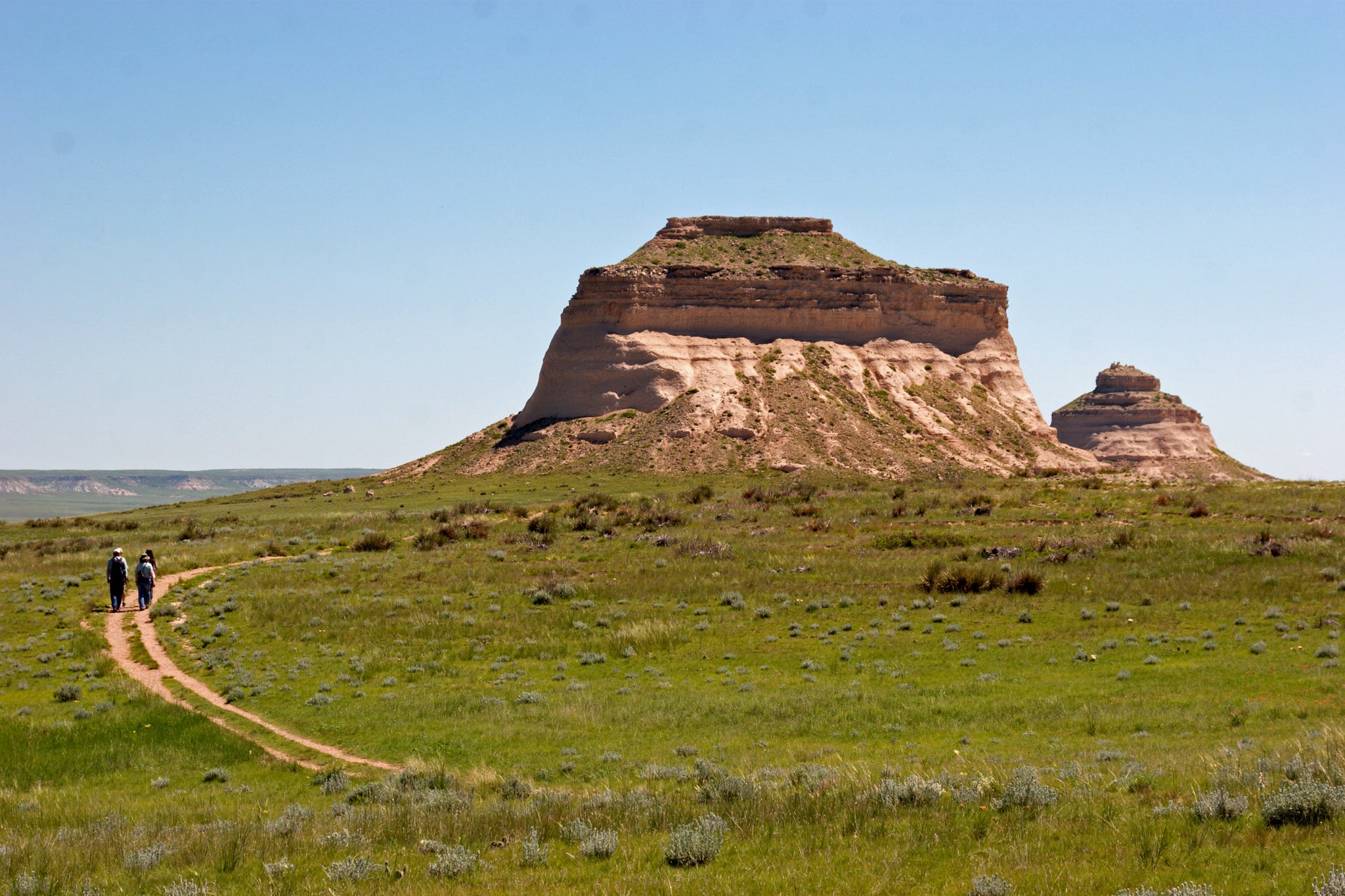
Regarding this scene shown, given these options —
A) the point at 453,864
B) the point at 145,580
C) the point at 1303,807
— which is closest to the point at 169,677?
the point at 145,580

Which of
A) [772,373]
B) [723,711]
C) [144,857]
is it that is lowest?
[723,711]

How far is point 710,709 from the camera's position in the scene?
54.6 feet

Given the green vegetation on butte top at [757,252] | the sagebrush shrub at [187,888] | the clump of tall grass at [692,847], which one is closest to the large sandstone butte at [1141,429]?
the green vegetation on butte top at [757,252]

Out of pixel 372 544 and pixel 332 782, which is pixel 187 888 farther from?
pixel 372 544

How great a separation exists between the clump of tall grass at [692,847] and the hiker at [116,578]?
23678 mm

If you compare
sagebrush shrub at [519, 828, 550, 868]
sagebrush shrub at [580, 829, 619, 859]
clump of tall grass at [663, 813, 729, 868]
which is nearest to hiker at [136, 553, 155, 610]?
sagebrush shrub at [519, 828, 550, 868]

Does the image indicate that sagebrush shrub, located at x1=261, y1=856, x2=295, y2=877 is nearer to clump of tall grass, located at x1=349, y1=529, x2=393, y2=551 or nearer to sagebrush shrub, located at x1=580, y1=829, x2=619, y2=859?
sagebrush shrub, located at x1=580, y1=829, x2=619, y2=859

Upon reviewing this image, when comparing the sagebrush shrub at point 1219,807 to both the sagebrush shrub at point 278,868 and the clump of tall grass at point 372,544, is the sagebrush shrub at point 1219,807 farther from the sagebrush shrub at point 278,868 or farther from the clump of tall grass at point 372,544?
the clump of tall grass at point 372,544

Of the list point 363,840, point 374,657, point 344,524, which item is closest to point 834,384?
point 344,524

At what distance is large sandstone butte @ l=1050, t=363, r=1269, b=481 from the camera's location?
109m

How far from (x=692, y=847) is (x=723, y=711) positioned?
7.69 meters

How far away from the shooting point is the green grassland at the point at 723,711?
8938 millimetres

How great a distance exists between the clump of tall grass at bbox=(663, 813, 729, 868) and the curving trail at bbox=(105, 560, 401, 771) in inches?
263

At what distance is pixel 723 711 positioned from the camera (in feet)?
54.3
